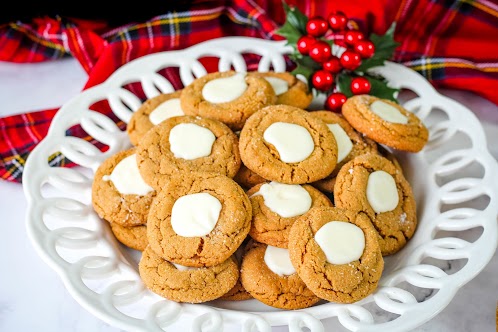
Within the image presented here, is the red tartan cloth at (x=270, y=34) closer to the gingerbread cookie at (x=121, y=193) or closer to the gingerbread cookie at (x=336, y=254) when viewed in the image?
the gingerbread cookie at (x=121, y=193)

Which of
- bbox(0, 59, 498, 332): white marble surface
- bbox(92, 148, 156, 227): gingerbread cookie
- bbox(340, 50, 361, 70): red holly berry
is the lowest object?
bbox(0, 59, 498, 332): white marble surface

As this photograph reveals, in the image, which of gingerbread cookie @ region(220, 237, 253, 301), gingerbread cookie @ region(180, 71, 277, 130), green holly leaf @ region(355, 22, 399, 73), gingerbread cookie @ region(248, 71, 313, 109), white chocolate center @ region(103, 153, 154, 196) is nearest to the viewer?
gingerbread cookie @ region(220, 237, 253, 301)

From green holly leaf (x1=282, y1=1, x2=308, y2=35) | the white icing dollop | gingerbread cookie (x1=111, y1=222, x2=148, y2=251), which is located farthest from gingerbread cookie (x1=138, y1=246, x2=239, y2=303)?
green holly leaf (x1=282, y1=1, x2=308, y2=35)

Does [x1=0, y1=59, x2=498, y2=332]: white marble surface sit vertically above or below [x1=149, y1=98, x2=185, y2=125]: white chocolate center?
below

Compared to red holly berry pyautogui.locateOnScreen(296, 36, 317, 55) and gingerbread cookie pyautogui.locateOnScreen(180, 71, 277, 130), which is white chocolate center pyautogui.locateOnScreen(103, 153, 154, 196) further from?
red holly berry pyautogui.locateOnScreen(296, 36, 317, 55)

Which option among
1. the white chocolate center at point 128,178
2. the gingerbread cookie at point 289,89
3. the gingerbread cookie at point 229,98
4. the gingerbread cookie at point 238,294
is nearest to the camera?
the gingerbread cookie at point 238,294

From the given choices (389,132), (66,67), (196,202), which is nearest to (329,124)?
(389,132)

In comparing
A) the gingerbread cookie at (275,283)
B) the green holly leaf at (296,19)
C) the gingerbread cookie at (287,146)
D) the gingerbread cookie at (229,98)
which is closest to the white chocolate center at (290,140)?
the gingerbread cookie at (287,146)

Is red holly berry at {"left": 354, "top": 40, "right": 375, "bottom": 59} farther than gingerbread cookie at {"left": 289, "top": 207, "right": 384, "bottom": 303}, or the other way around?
red holly berry at {"left": 354, "top": 40, "right": 375, "bottom": 59}
